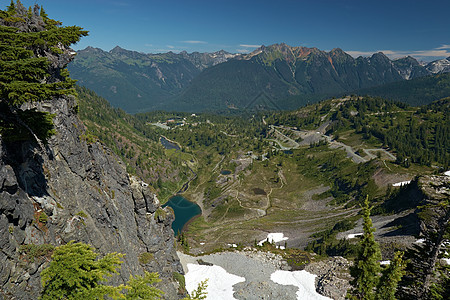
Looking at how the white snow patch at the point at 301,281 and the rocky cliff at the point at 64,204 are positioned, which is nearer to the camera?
the rocky cliff at the point at 64,204

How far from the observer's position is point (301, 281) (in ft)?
238

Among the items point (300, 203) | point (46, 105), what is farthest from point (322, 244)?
point (46, 105)

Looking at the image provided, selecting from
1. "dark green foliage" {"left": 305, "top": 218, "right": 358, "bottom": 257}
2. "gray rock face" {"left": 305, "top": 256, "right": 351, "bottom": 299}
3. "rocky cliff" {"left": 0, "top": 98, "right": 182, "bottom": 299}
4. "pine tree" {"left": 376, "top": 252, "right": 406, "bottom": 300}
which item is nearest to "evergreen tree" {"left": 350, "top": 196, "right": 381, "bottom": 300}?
"pine tree" {"left": 376, "top": 252, "right": 406, "bottom": 300}

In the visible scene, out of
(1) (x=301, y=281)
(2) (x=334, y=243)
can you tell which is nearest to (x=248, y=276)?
(1) (x=301, y=281)

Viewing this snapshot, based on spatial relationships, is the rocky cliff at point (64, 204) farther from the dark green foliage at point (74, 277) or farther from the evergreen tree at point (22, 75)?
the dark green foliage at point (74, 277)

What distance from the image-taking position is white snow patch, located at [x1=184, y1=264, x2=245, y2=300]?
6862 centimetres

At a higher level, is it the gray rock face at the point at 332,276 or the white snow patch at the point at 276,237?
the gray rock face at the point at 332,276

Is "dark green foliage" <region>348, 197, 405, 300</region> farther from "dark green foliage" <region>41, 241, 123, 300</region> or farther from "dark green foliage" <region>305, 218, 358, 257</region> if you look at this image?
"dark green foliage" <region>305, 218, 358, 257</region>

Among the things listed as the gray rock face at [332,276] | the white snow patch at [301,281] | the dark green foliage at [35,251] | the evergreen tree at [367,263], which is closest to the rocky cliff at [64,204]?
the dark green foliage at [35,251]

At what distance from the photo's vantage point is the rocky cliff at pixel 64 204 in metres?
22.1

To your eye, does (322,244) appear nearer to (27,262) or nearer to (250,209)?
(250,209)

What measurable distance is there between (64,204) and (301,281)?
64.6m

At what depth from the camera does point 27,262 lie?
22094mm

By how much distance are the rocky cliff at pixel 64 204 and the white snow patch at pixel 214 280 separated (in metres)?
13.7
